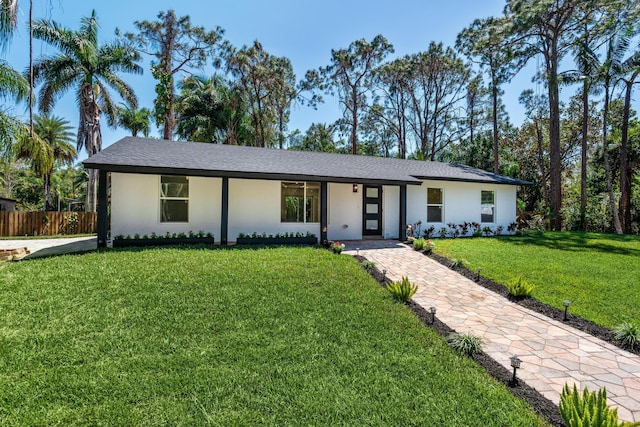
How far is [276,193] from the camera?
37.2ft

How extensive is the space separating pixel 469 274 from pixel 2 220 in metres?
20.9

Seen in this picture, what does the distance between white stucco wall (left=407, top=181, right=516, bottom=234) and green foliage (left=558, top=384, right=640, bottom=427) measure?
424 inches

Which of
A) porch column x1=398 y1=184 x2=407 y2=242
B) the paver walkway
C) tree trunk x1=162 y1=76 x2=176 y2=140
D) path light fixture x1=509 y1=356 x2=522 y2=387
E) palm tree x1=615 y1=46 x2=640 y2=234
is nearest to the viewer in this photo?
path light fixture x1=509 y1=356 x2=522 y2=387

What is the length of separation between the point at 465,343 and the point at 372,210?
9230 mm

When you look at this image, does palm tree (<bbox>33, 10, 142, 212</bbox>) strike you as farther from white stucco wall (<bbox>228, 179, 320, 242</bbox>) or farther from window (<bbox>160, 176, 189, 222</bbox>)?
white stucco wall (<bbox>228, 179, 320, 242</bbox>)

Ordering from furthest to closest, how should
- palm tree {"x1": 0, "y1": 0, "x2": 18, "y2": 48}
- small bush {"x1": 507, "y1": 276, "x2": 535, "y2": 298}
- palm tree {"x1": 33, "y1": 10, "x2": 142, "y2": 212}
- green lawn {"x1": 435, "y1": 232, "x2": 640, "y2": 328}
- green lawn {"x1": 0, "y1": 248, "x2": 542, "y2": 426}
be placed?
1. palm tree {"x1": 33, "y1": 10, "x2": 142, "y2": 212}
2. palm tree {"x1": 0, "y1": 0, "x2": 18, "y2": 48}
3. small bush {"x1": 507, "y1": 276, "x2": 535, "y2": 298}
4. green lawn {"x1": 435, "y1": 232, "x2": 640, "y2": 328}
5. green lawn {"x1": 0, "y1": 248, "x2": 542, "y2": 426}

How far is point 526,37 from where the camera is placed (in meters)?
18.3

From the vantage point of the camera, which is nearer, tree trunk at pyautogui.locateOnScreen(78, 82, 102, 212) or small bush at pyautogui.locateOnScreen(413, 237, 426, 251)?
small bush at pyautogui.locateOnScreen(413, 237, 426, 251)

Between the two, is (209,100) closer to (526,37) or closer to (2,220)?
(2,220)

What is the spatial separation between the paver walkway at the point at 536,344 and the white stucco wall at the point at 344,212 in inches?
205

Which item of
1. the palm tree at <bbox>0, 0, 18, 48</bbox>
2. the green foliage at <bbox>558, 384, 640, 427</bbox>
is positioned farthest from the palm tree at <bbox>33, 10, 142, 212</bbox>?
the green foliage at <bbox>558, 384, 640, 427</bbox>

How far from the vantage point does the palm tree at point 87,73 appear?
1578 cm

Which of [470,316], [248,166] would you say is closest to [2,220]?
[248,166]

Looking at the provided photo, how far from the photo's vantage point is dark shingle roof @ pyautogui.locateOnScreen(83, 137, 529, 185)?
9.12 m
